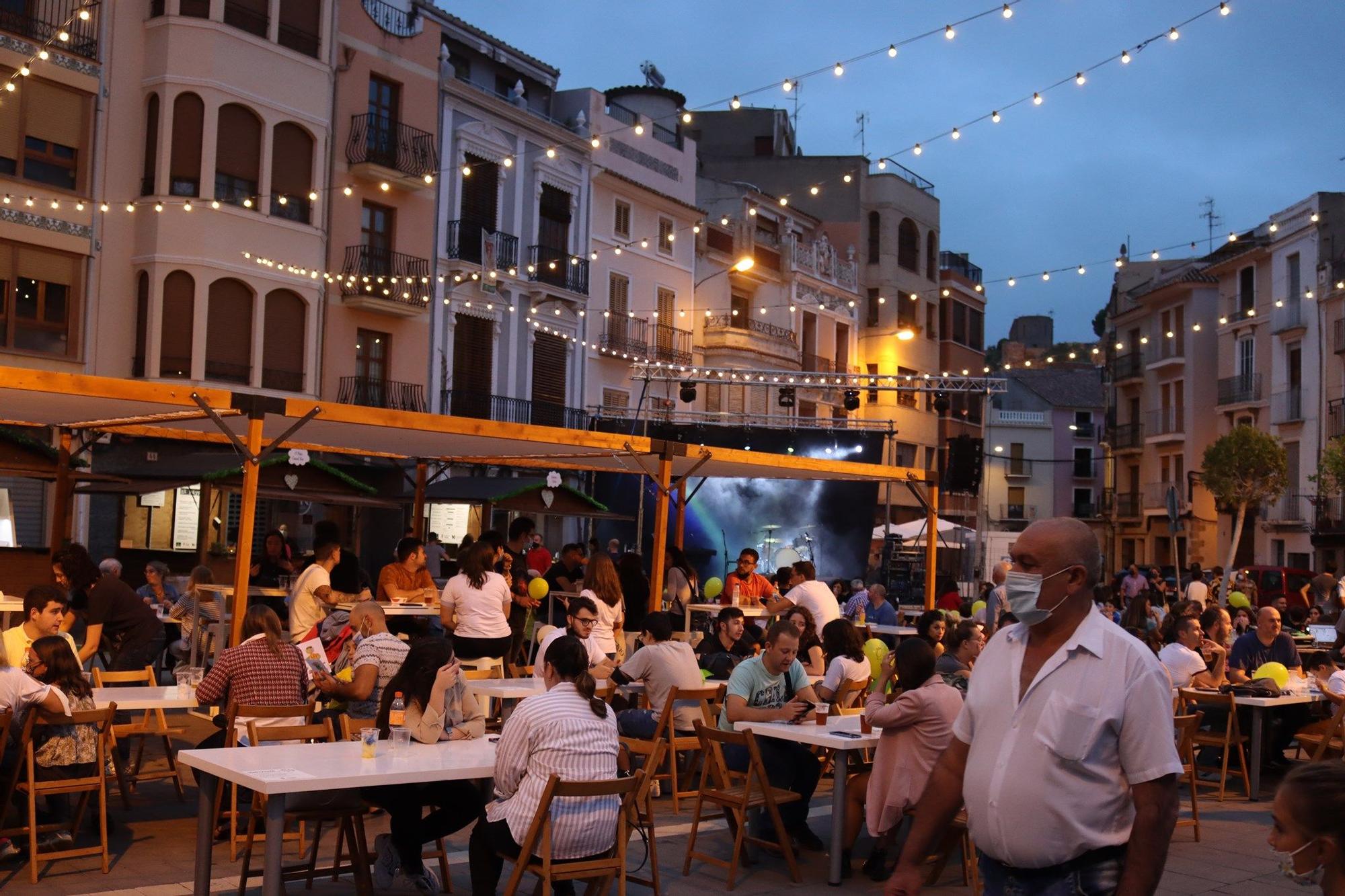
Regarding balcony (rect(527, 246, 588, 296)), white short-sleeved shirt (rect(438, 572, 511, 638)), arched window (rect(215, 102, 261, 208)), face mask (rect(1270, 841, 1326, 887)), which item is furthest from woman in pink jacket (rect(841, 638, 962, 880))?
balcony (rect(527, 246, 588, 296))

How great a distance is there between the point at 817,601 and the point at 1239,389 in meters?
32.5

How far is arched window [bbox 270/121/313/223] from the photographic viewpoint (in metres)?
23.3

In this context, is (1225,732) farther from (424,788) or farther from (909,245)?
(909,245)

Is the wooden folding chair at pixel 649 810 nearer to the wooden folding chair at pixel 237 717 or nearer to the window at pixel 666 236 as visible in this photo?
the wooden folding chair at pixel 237 717

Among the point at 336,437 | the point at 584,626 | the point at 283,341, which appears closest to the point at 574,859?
the point at 584,626

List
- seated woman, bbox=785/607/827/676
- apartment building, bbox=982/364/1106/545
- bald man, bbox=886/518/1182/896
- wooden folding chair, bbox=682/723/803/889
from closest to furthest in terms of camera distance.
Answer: bald man, bbox=886/518/1182/896, wooden folding chair, bbox=682/723/803/889, seated woman, bbox=785/607/827/676, apartment building, bbox=982/364/1106/545

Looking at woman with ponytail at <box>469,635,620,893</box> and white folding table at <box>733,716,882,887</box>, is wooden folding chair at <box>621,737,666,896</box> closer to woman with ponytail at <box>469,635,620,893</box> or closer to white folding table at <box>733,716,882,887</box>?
woman with ponytail at <box>469,635,620,893</box>

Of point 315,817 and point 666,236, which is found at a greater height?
point 666,236

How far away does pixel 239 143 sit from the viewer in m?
22.6

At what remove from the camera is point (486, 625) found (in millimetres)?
11055

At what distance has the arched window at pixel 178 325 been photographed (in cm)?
2177

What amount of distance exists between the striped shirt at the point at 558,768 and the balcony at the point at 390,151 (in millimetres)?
20422

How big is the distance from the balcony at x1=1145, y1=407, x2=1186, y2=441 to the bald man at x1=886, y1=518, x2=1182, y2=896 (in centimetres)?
4445

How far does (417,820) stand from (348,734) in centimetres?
64
